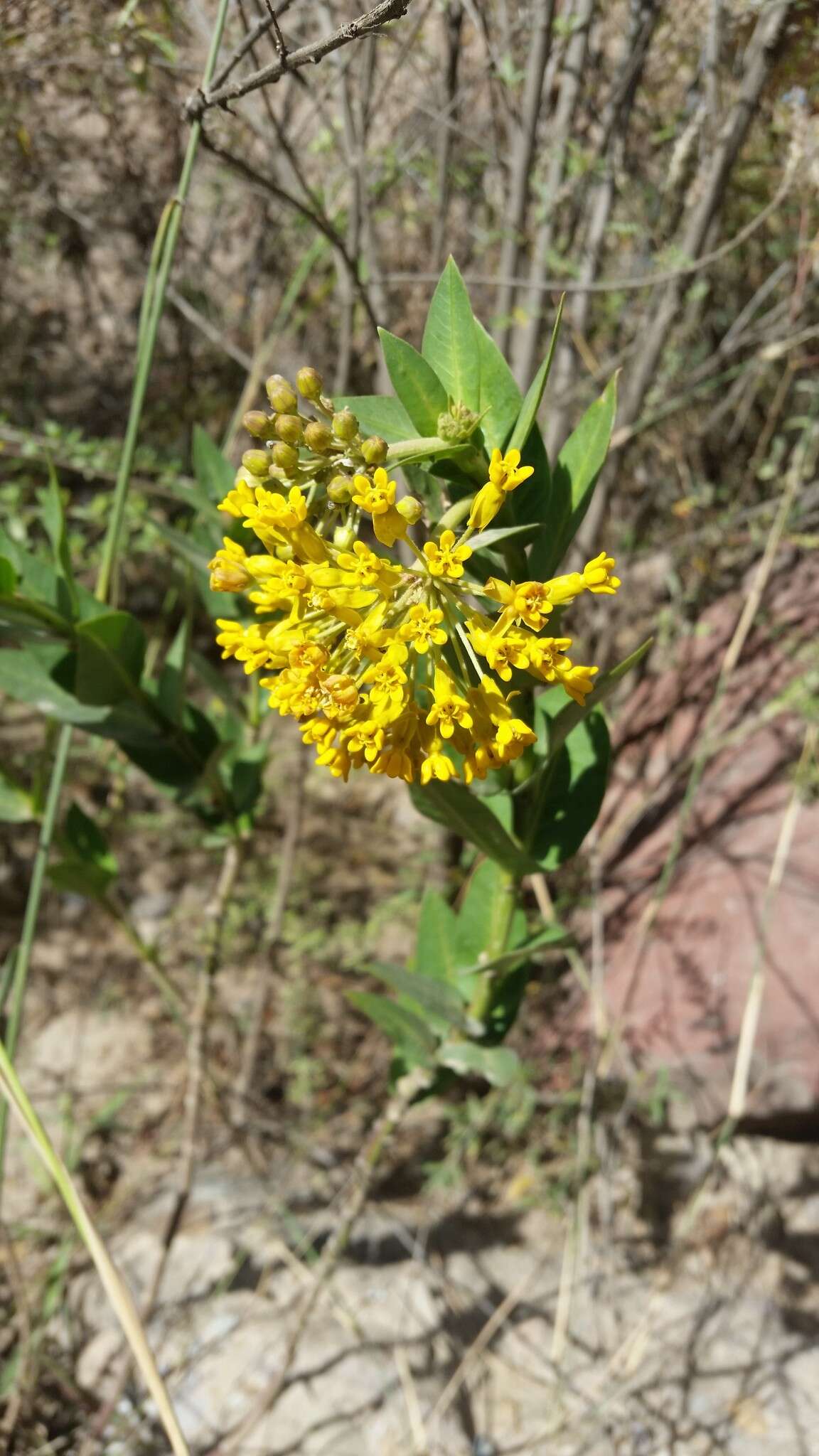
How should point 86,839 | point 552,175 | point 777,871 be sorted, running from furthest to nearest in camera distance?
point 777,871
point 552,175
point 86,839

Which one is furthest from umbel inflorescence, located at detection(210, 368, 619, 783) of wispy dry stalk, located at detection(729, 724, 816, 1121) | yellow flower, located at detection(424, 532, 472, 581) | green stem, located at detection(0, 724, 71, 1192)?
wispy dry stalk, located at detection(729, 724, 816, 1121)

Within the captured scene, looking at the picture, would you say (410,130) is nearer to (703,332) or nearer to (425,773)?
(703,332)

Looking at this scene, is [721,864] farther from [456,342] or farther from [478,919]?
[456,342]

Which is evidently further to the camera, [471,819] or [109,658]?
[109,658]

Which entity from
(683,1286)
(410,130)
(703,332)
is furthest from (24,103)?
(683,1286)

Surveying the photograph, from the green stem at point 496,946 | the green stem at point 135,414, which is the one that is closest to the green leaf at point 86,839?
the green stem at point 135,414

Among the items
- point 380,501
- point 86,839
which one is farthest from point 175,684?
point 380,501
